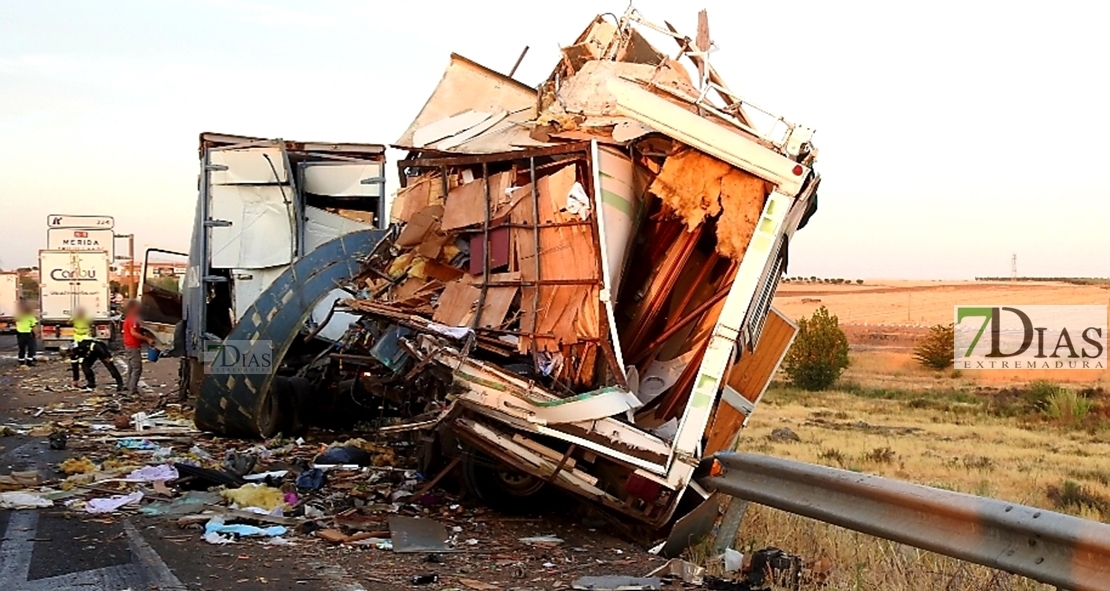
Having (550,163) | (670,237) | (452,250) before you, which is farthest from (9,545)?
(670,237)

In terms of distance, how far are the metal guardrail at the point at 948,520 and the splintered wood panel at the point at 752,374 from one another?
→ 104cm

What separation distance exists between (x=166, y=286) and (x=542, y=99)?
13.1 meters

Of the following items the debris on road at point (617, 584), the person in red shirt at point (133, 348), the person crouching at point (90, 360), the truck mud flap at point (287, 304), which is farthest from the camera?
the person crouching at point (90, 360)

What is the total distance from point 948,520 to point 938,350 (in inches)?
1543

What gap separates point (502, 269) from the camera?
7176 millimetres

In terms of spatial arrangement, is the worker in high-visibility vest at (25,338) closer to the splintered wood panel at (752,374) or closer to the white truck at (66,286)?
the white truck at (66,286)

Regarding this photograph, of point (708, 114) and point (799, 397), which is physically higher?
point (708, 114)

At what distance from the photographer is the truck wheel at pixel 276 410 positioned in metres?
10.9

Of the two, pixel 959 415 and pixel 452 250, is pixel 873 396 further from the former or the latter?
pixel 452 250

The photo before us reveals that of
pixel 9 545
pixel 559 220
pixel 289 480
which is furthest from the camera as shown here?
pixel 289 480

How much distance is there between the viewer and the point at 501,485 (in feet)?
24.4

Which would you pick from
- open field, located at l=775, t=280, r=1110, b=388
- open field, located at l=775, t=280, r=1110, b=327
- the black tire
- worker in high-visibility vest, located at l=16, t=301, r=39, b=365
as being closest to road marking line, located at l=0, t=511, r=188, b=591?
the black tire
